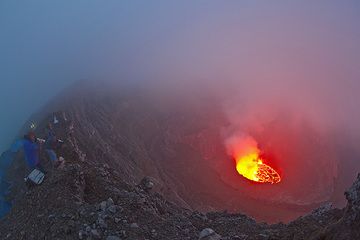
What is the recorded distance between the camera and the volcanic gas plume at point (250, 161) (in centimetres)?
3094

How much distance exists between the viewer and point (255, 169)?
105 ft

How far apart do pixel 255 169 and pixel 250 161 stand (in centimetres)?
74

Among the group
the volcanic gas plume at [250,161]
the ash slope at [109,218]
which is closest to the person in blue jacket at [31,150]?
the ash slope at [109,218]

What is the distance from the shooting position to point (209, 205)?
27125 mm

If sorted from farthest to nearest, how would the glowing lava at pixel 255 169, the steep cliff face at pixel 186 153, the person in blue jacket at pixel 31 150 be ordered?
the glowing lava at pixel 255 169
the steep cliff face at pixel 186 153
the person in blue jacket at pixel 31 150

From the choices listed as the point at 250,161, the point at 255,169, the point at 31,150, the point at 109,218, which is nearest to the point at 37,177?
the point at 31,150

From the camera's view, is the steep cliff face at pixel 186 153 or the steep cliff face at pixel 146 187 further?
the steep cliff face at pixel 186 153

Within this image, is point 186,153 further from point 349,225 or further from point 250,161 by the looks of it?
point 349,225

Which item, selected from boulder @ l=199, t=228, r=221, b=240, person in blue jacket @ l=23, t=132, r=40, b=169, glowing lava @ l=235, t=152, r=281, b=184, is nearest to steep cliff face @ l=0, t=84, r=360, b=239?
boulder @ l=199, t=228, r=221, b=240

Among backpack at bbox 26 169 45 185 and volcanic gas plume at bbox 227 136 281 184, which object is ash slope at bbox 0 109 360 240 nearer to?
backpack at bbox 26 169 45 185

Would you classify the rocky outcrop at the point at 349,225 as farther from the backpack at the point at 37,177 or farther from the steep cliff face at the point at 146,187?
the backpack at the point at 37,177

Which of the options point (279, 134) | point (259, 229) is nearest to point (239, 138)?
point (279, 134)

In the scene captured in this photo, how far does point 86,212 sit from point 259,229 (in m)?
4.66

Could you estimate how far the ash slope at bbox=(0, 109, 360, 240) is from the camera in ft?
40.7
